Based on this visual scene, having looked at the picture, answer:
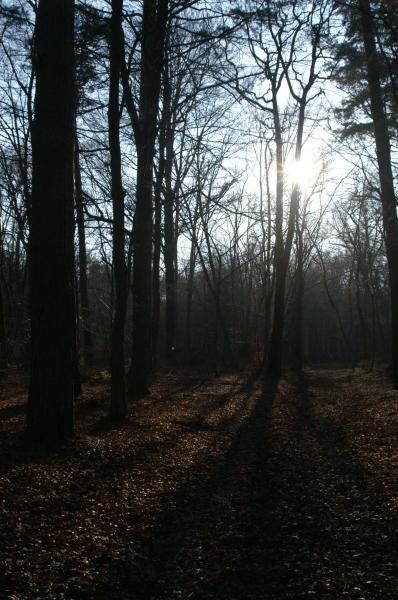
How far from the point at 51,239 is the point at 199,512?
4.01 m

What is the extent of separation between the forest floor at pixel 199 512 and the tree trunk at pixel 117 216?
0.74 metres

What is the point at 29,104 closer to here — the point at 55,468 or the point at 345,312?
the point at 55,468

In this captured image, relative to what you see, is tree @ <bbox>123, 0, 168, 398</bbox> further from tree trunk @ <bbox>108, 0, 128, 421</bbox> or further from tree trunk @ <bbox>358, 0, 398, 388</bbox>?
tree trunk @ <bbox>358, 0, 398, 388</bbox>

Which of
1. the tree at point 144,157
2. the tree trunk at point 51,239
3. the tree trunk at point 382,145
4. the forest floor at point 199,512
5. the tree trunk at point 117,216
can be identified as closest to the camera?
the forest floor at point 199,512

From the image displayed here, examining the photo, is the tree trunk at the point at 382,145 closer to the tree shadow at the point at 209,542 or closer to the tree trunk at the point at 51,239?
the tree shadow at the point at 209,542

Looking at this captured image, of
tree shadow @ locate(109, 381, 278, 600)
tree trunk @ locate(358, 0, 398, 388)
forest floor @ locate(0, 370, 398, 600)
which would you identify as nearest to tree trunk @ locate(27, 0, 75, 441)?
forest floor @ locate(0, 370, 398, 600)

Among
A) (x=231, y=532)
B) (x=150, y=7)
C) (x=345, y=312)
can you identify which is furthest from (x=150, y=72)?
(x=345, y=312)

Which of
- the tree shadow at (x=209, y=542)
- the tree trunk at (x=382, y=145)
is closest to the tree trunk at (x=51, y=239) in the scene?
the tree shadow at (x=209, y=542)

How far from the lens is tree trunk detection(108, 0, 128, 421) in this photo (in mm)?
9375

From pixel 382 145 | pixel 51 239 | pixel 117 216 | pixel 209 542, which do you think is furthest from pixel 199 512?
pixel 382 145

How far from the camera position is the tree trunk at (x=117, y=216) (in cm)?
938

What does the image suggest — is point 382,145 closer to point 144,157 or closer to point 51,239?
point 144,157

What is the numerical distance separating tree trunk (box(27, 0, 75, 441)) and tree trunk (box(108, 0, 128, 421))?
1.81 meters

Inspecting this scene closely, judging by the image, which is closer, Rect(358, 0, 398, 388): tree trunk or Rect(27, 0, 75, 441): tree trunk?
Rect(27, 0, 75, 441): tree trunk
